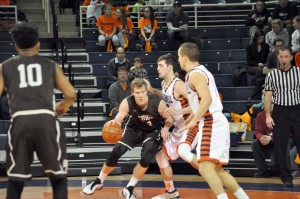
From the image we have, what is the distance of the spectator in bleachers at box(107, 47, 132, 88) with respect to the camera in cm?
1459

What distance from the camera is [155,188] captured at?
35.7ft

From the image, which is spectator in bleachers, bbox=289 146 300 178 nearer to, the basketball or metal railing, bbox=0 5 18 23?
the basketball

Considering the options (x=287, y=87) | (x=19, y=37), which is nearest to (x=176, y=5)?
(x=287, y=87)

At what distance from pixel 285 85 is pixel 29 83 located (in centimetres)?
514

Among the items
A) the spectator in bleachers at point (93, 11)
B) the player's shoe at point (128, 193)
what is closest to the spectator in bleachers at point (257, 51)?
the spectator in bleachers at point (93, 11)

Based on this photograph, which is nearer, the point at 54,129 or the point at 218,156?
the point at 54,129

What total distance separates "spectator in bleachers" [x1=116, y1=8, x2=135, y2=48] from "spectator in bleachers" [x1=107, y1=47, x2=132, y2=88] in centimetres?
141

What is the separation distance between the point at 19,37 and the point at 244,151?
698 centimetres

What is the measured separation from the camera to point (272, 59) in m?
14.3

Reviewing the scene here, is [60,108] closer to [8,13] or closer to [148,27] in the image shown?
[148,27]

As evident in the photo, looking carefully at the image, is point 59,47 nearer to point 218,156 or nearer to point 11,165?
point 218,156

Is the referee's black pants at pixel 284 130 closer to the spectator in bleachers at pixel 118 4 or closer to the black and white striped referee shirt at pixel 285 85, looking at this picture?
the black and white striped referee shirt at pixel 285 85

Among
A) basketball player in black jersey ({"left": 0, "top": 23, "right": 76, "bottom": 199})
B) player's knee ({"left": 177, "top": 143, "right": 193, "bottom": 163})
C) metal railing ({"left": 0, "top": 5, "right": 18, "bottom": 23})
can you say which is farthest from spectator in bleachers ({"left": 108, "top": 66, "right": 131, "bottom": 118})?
basketball player in black jersey ({"left": 0, "top": 23, "right": 76, "bottom": 199})

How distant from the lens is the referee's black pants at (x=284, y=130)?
1086 centimetres
